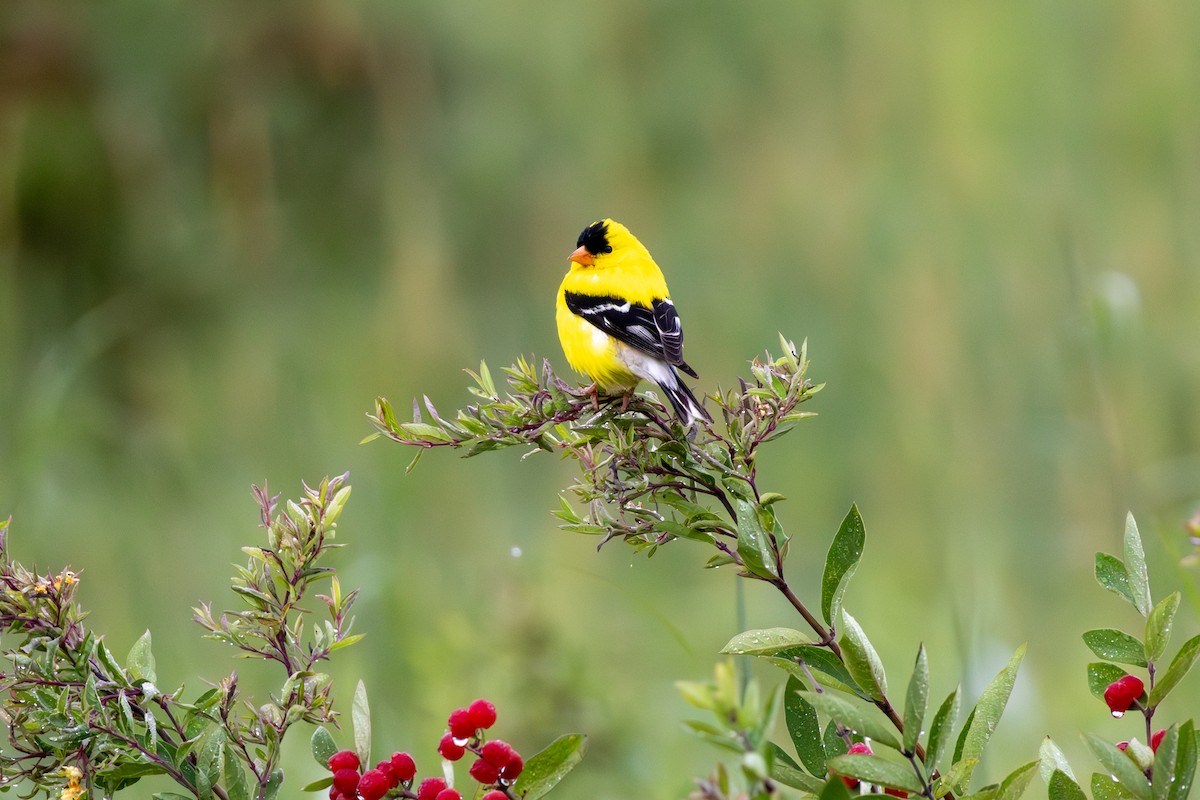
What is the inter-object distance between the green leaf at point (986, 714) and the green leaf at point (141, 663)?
459 millimetres

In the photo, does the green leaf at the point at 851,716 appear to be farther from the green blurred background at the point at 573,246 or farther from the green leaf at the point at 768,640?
the green blurred background at the point at 573,246

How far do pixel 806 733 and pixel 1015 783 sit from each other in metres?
0.12

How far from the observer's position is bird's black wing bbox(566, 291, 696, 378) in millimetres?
1808

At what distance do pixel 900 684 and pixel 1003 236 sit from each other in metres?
1.82

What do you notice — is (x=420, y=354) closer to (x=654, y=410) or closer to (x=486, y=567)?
(x=486, y=567)

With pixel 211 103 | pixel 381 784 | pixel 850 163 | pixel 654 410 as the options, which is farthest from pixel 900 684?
pixel 211 103

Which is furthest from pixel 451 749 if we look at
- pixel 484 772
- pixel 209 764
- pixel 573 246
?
pixel 573 246

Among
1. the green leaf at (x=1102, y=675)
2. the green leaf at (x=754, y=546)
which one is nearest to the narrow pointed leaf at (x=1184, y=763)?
the green leaf at (x=1102, y=675)

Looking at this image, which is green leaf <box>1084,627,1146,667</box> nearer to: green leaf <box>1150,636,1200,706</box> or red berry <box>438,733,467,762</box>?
green leaf <box>1150,636,1200,706</box>

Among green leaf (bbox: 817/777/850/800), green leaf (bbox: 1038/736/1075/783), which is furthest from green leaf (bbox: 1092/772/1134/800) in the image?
green leaf (bbox: 817/777/850/800)

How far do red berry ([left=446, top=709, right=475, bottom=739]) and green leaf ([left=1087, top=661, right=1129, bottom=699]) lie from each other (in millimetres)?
367

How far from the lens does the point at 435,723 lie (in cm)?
189

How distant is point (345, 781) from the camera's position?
0.70 meters

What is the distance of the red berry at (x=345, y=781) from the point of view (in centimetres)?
70
